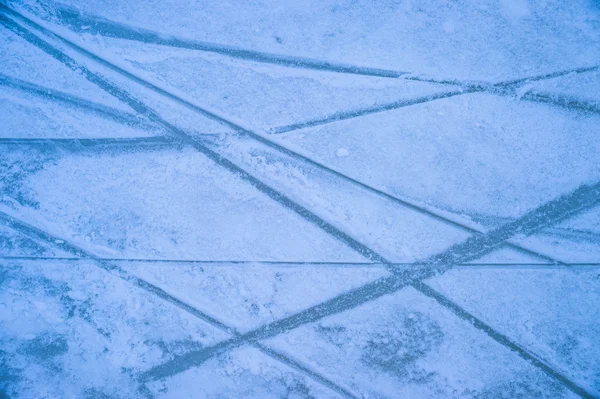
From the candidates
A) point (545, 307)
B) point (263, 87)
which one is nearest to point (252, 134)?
point (263, 87)

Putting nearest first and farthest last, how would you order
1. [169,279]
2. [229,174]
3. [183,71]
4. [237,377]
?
[237,377] < [169,279] < [229,174] < [183,71]

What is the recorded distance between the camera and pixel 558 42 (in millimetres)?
2131

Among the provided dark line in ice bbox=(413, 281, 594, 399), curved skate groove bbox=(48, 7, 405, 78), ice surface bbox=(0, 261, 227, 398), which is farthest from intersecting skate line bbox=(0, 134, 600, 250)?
dark line in ice bbox=(413, 281, 594, 399)

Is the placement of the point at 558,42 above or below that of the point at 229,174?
above

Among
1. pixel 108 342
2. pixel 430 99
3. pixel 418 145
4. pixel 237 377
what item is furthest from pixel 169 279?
pixel 430 99

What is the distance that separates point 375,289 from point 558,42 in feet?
6.45

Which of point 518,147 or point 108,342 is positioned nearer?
point 108,342

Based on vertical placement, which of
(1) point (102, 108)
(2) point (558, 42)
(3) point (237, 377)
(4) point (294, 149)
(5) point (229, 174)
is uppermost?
(2) point (558, 42)

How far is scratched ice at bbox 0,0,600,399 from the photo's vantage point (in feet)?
5.68

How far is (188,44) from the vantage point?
2.18 metres

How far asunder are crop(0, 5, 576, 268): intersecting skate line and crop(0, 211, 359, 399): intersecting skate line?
1.02m

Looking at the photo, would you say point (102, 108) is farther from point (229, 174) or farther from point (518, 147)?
point (518, 147)

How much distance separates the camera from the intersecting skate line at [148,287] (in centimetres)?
171

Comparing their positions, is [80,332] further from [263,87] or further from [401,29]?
[401,29]
